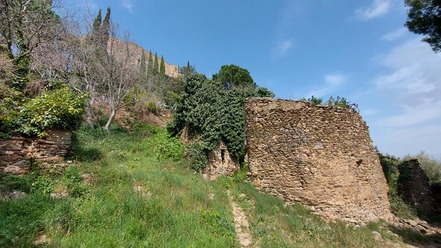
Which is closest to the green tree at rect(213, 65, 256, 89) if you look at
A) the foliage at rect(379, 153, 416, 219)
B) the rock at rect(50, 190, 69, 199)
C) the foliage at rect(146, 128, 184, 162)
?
the foliage at rect(146, 128, 184, 162)

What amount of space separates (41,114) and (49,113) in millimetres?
180

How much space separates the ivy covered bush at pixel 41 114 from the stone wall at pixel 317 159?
6079 mm

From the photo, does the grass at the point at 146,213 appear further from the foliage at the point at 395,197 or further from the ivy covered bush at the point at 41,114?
the foliage at the point at 395,197

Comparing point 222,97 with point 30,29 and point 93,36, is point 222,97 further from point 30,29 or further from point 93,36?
point 93,36

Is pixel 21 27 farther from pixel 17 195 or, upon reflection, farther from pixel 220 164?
pixel 220 164

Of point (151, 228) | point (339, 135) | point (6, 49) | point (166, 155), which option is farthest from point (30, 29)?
point (339, 135)

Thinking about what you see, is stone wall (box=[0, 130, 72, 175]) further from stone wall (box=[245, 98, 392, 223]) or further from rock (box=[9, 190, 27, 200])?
stone wall (box=[245, 98, 392, 223])

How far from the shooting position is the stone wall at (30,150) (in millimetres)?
5891

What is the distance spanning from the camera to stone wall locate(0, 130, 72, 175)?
589 centimetres

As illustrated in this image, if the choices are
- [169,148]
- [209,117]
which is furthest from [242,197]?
[169,148]

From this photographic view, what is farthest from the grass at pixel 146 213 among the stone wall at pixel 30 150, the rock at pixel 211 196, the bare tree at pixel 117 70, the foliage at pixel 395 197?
the bare tree at pixel 117 70

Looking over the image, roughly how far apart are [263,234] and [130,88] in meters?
12.9

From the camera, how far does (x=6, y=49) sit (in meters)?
9.79

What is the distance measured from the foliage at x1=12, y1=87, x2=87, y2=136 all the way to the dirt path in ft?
17.6
